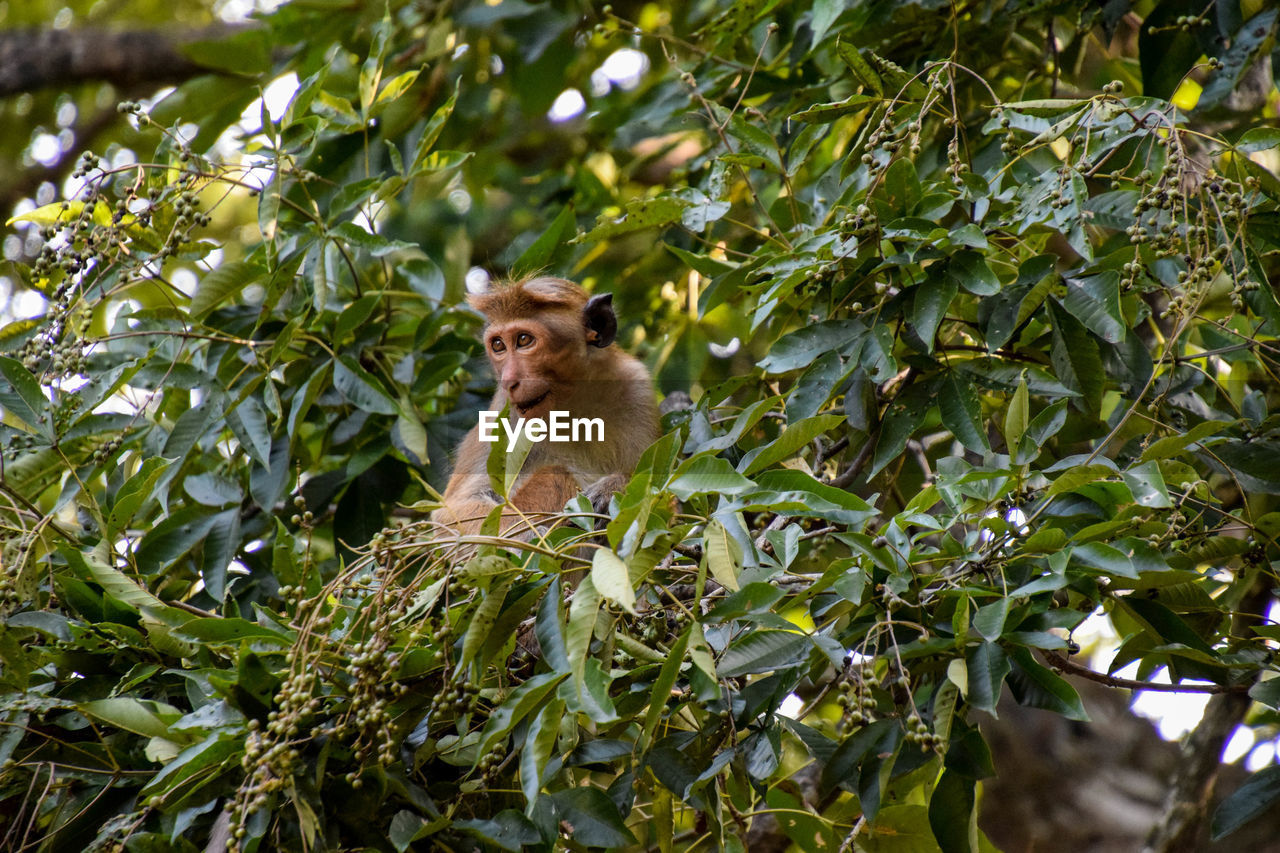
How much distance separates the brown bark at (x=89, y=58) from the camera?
8328 millimetres

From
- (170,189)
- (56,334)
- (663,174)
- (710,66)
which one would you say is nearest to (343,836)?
(56,334)

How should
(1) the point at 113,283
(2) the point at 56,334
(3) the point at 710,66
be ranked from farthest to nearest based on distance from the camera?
(3) the point at 710,66 → (1) the point at 113,283 → (2) the point at 56,334

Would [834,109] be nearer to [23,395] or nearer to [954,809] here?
[954,809]

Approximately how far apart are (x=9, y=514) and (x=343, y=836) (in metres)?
1.56

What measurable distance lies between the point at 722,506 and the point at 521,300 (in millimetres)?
2794

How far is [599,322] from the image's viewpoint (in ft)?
17.0

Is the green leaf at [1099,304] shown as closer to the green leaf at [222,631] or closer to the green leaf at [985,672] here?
the green leaf at [985,672]

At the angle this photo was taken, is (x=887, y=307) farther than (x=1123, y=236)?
No

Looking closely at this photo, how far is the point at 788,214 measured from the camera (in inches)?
159

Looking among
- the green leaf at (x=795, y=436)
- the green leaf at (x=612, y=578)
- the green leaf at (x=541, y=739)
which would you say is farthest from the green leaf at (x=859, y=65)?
the green leaf at (x=541, y=739)

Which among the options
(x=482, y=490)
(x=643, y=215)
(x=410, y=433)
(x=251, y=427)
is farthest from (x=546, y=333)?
(x=251, y=427)

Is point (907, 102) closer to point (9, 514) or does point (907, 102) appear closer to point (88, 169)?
point (88, 169)

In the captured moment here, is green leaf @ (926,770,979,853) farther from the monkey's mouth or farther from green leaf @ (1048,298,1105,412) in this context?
the monkey's mouth

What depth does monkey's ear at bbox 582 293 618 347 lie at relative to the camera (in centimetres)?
516
